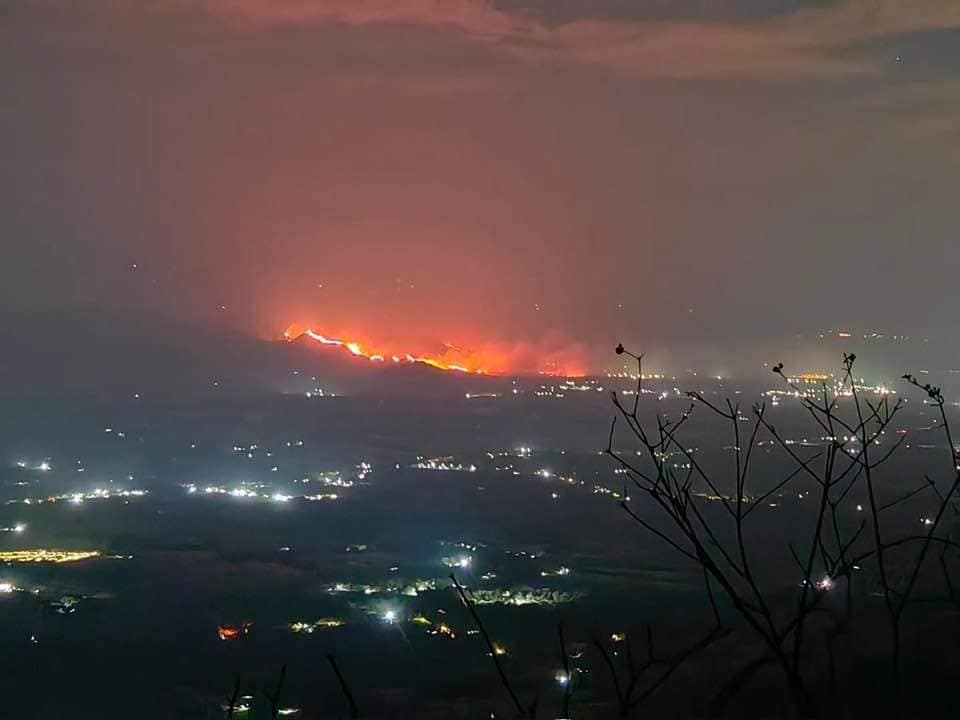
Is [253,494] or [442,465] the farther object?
[442,465]

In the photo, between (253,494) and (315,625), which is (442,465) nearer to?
(253,494)

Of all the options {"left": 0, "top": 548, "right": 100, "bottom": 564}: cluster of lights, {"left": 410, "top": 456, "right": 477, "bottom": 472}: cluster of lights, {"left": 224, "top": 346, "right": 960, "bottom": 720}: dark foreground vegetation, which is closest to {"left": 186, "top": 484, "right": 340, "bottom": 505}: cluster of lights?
{"left": 410, "top": 456, "right": 477, "bottom": 472}: cluster of lights

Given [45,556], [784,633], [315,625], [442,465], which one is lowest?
[315,625]

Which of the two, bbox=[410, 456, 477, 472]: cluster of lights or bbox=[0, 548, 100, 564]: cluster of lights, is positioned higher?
bbox=[410, 456, 477, 472]: cluster of lights

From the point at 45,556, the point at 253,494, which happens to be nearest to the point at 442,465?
the point at 253,494

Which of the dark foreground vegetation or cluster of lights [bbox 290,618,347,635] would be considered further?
cluster of lights [bbox 290,618,347,635]

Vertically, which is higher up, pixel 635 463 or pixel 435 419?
pixel 435 419

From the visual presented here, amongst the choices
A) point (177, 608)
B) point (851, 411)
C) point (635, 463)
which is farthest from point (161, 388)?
point (177, 608)

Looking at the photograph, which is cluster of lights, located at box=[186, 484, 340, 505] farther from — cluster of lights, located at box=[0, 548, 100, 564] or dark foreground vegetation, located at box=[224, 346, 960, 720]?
dark foreground vegetation, located at box=[224, 346, 960, 720]

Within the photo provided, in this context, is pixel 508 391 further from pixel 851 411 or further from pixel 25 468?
pixel 25 468

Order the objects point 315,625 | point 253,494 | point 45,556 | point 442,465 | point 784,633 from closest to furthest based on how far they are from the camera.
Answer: point 784,633
point 315,625
point 45,556
point 253,494
point 442,465

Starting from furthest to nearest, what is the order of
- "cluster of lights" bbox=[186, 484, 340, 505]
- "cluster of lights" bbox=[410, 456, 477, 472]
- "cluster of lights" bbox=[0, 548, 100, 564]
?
1. "cluster of lights" bbox=[410, 456, 477, 472]
2. "cluster of lights" bbox=[186, 484, 340, 505]
3. "cluster of lights" bbox=[0, 548, 100, 564]
